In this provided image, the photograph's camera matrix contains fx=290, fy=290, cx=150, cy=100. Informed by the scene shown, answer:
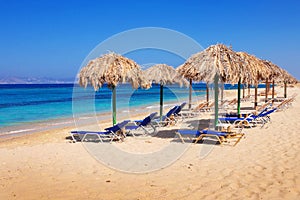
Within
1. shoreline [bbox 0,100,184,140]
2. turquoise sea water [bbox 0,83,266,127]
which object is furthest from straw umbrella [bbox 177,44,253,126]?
shoreline [bbox 0,100,184,140]

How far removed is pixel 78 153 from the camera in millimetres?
6301

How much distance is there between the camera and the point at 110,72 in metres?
7.72

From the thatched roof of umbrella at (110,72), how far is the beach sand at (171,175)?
191 centimetres

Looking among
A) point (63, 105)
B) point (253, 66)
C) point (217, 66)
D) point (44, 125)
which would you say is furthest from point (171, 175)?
point (63, 105)

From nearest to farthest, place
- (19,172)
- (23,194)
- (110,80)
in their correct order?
1. (23,194)
2. (19,172)
3. (110,80)

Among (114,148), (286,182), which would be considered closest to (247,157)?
(286,182)

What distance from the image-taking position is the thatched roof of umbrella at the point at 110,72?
772 cm

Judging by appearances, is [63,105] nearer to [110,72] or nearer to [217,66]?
[110,72]

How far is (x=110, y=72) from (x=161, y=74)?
2549mm

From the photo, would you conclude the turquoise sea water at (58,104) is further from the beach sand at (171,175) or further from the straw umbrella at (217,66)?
the beach sand at (171,175)

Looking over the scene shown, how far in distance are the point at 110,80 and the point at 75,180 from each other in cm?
373

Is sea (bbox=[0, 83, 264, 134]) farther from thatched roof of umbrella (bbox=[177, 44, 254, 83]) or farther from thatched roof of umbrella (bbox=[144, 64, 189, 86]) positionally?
thatched roof of umbrella (bbox=[177, 44, 254, 83])

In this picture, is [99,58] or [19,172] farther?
[99,58]

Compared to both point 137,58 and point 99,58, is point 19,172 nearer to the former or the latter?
point 99,58
